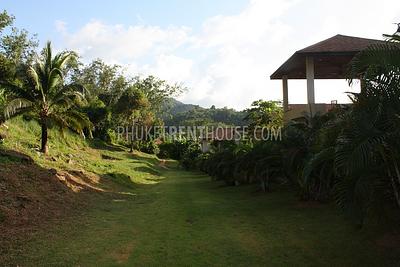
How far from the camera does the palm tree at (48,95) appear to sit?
2000cm

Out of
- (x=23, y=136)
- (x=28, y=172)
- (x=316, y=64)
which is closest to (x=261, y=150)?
(x=316, y=64)

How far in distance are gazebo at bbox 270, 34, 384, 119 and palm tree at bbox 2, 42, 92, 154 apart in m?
9.95

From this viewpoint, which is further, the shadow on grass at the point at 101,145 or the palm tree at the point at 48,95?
the shadow on grass at the point at 101,145

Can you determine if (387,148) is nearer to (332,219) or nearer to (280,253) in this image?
(280,253)

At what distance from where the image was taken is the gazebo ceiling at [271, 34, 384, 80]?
19938 mm

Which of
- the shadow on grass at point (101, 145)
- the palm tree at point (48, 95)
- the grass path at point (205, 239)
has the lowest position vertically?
the grass path at point (205, 239)

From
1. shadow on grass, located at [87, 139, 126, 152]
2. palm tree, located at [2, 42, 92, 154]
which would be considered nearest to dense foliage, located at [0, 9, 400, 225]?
palm tree, located at [2, 42, 92, 154]

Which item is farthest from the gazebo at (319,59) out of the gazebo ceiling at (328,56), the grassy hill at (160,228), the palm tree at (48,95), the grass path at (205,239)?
the palm tree at (48,95)

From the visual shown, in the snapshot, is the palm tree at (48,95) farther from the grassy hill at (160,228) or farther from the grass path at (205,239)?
the grass path at (205,239)

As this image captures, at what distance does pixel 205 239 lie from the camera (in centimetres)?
1008

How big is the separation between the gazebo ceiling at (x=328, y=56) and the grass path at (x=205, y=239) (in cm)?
798

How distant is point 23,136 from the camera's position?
2444 cm

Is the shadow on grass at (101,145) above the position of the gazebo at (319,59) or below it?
below

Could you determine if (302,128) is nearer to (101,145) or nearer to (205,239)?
(205,239)
